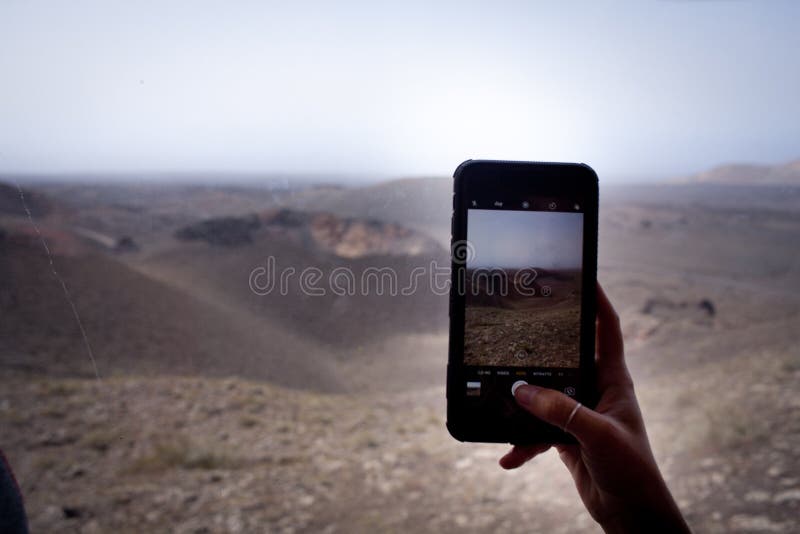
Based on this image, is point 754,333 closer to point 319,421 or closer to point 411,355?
point 319,421

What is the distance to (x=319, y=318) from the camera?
152 inches

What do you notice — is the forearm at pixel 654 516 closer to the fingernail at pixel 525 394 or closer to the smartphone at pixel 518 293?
the smartphone at pixel 518 293

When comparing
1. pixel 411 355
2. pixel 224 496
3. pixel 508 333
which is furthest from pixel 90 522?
pixel 508 333

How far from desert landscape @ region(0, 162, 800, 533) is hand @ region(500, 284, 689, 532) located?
97 centimetres

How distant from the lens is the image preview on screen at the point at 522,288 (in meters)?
1.75

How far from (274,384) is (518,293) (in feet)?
15.2

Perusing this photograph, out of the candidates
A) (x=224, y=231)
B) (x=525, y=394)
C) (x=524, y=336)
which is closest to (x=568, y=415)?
(x=525, y=394)

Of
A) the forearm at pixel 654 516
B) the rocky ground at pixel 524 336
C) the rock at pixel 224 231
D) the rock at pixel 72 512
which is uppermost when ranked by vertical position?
the rocky ground at pixel 524 336

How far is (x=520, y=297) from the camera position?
1.77m

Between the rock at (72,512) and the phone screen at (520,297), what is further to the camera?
the rock at (72,512)

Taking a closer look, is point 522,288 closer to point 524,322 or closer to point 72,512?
point 524,322

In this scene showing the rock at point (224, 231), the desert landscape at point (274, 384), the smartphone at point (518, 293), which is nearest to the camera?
the smartphone at point (518, 293)

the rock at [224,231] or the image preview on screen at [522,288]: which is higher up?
the image preview on screen at [522,288]

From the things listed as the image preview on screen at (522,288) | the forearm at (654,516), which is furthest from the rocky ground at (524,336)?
the forearm at (654,516)
